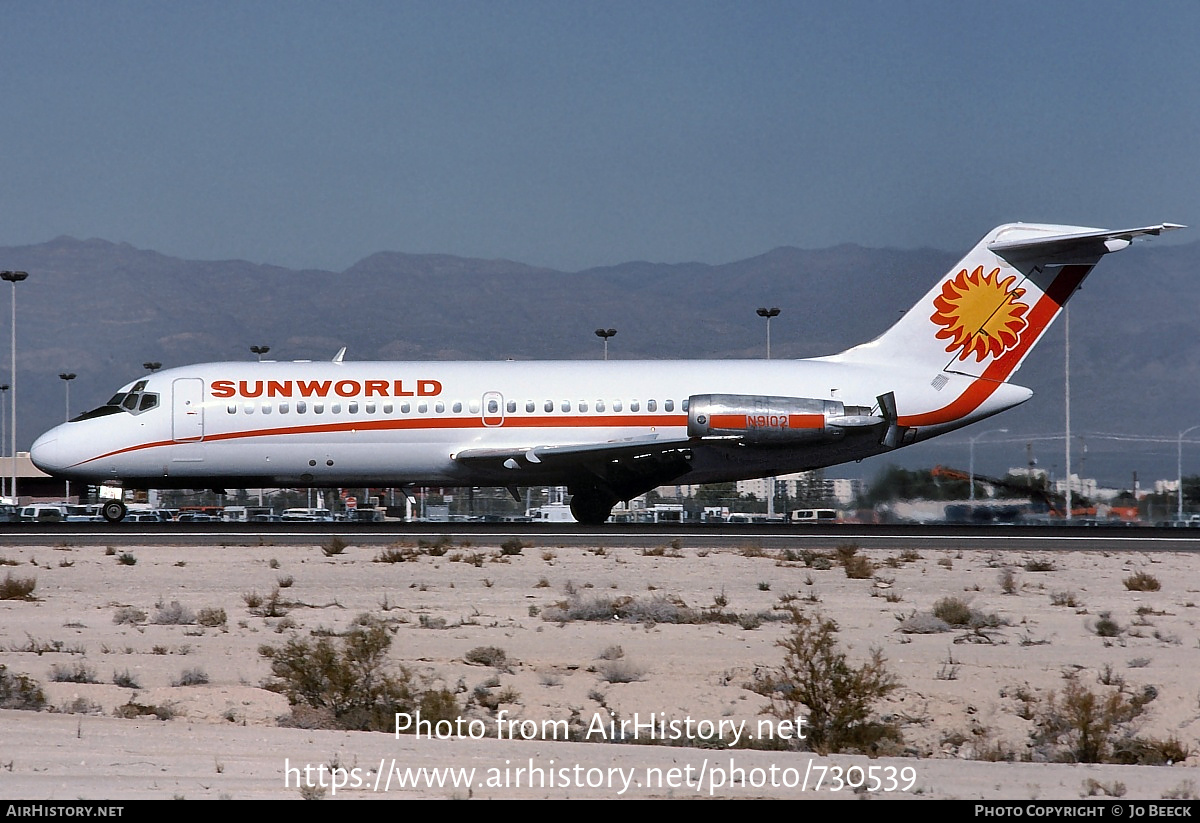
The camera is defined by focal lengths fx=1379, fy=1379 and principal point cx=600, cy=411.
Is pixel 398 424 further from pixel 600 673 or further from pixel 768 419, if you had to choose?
pixel 600 673

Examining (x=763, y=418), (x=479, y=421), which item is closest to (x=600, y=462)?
(x=479, y=421)

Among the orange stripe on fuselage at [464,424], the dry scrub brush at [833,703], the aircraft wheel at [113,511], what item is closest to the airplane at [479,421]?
the orange stripe on fuselage at [464,424]

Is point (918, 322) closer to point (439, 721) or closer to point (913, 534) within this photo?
point (913, 534)

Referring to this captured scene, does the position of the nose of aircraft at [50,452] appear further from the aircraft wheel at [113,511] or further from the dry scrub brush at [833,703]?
the dry scrub brush at [833,703]

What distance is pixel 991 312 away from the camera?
3409 cm

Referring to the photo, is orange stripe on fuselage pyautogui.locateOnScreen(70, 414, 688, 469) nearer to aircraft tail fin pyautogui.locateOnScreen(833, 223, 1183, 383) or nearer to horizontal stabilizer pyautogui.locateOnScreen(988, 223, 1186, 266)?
aircraft tail fin pyautogui.locateOnScreen(833, 223, 1183, 383)

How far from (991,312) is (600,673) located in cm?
2291

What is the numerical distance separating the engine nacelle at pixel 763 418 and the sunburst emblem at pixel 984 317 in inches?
165

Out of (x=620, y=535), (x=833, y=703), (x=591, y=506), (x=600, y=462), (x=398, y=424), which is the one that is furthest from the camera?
(x=591, y=506)

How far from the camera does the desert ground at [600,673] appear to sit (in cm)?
898

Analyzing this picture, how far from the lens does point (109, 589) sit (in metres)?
20.9

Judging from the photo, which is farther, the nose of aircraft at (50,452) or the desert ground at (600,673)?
the nose of aircraft at (50,452)
